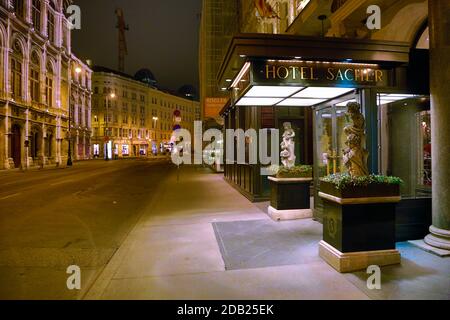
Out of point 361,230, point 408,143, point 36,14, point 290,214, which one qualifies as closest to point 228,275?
point 361,230

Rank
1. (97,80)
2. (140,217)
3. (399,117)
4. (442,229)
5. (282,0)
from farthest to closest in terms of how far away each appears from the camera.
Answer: (97,80), (282,0), (140,217), (399,117), (442,229)

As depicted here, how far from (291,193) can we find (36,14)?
40.3 m

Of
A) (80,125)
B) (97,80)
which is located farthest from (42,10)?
(97,80)

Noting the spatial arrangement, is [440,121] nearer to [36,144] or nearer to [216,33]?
[216,33]

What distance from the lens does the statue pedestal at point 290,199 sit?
311 inches

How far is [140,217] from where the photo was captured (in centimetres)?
870

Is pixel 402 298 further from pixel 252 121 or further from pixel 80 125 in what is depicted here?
pixel 80 125

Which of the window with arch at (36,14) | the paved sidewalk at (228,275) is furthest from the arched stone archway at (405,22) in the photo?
the window with arch at (36,14)

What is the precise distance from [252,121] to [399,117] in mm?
5150

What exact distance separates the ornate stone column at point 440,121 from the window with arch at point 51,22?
1746 inches

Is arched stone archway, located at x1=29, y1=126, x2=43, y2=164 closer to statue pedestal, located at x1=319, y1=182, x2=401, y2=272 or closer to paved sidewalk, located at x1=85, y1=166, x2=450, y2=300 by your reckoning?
paved sidewalk, located at x1=85, y1=166, x2=450, y2=300

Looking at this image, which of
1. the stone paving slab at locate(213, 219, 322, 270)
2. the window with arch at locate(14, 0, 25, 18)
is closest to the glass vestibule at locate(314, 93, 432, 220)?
the stone paving slab at locate(213, 219, 322, 270)

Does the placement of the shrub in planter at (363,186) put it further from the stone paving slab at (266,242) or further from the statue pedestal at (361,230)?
the stone paving slab at (266,242)

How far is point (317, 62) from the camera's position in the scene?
616cm
